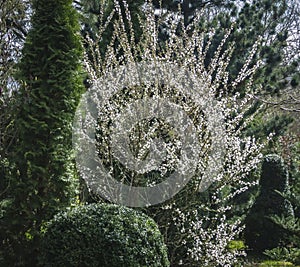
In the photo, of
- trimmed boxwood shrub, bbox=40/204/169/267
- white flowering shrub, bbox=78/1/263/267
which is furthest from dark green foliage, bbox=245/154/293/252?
trimmed boxwood shrub, bbox=40/204/169/267

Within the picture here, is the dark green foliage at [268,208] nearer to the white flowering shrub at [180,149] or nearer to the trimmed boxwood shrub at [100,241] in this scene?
the white flowering shrub at [180,149]

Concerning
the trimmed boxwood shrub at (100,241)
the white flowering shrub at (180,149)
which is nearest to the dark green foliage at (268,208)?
the white flowering shrub at (180,149)

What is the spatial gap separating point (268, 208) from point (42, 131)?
3889 millimetres

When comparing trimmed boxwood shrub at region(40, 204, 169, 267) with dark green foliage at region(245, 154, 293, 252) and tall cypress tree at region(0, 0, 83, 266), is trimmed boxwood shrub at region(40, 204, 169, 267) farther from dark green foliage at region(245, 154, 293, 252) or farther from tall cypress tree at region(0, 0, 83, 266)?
dark green foliage at region(245, 154, 293, 252)

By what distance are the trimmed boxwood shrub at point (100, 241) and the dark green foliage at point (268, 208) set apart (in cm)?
333

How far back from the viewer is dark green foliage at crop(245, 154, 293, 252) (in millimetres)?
6332

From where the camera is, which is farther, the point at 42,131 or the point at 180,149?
the point at 180,149

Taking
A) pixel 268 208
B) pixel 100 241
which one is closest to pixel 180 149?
pixel 100 241

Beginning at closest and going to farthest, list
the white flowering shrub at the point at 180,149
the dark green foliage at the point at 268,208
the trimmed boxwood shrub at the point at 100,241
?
1. the trimmed boxwood shrub at the point at 100,241
2. the white flowering shrub at the point at 180,149
3. the dark green foliage at the point at 268,208

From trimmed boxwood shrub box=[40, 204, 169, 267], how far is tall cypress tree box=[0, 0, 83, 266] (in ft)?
1.68

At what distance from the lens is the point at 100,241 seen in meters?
3.25

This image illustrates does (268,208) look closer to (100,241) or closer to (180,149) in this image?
(180,149)

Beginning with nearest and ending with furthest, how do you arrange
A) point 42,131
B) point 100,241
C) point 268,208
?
point 100,241 < point 42,131 < point 268,208

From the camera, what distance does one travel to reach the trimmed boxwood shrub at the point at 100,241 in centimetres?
323
